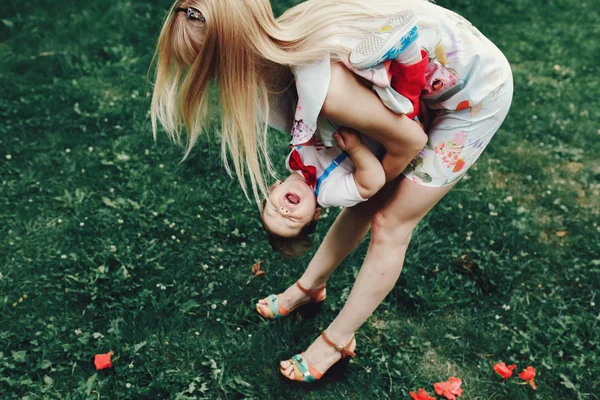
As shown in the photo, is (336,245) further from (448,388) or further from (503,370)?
(503,370)

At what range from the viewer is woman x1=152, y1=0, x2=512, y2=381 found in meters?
1.80

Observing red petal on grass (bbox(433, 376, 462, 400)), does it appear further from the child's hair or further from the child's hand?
the child's hand

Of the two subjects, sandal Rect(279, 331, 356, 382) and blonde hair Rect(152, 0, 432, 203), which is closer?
blonde hair Rect(152, 0, 432, 203)

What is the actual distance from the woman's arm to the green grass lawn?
1.20 meters

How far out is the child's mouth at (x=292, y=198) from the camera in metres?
2.11

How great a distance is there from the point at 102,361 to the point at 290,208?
1113 millimetres

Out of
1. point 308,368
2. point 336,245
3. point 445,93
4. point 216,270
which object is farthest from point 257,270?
point 445,93

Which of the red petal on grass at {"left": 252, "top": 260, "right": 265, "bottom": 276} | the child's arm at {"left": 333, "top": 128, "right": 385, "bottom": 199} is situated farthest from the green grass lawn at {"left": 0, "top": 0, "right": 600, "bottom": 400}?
the child's arm at {"left": 333, "top": 128, "right": 385, "bottom": 199}

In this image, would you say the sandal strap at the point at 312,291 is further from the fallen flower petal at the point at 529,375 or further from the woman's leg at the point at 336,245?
the fallen flower petal at the point at 529,375

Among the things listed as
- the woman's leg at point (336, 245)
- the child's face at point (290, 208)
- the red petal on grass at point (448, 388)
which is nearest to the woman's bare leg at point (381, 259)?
the woman's leg at point (336, 245)

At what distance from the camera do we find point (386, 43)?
1.70 m

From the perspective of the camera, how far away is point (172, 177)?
12.0 feet

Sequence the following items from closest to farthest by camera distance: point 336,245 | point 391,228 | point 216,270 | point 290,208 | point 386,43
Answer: point 386,43, point 290,208, point 391,228, point 336,245, point 216,270

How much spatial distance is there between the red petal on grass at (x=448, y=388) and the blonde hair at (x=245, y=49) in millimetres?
1264
